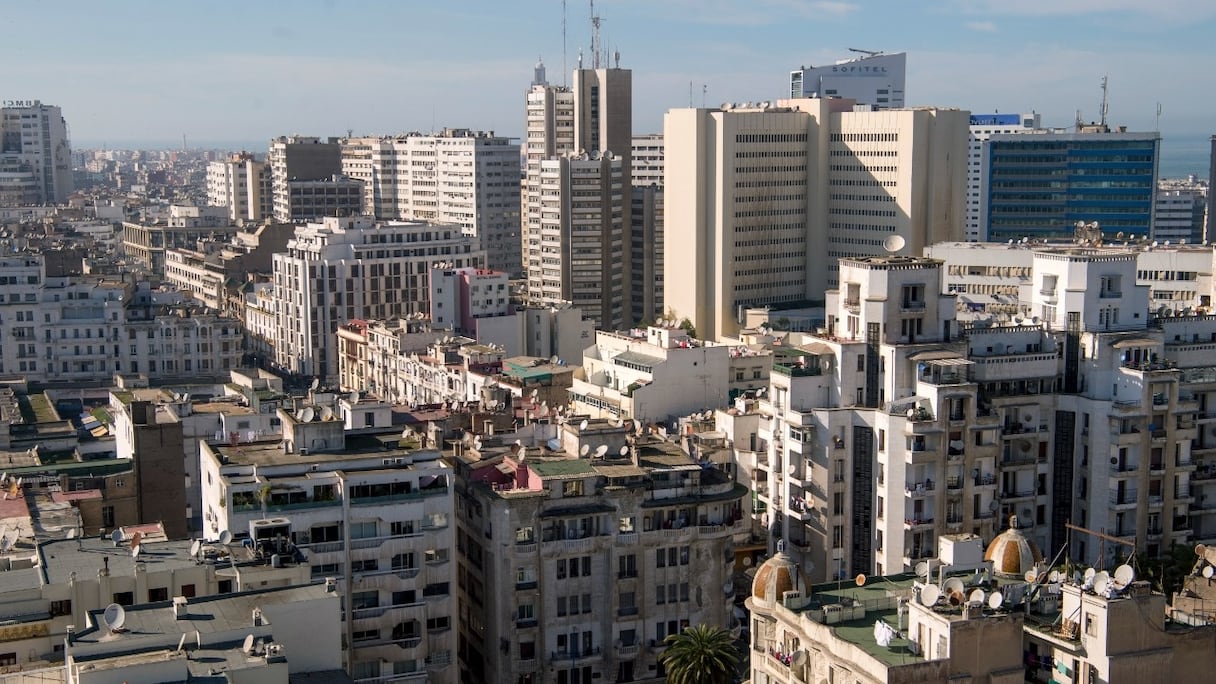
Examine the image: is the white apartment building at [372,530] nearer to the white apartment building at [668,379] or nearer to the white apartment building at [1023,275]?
the white apartment building at [668,379]

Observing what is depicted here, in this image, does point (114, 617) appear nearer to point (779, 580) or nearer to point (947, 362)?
point (779, 580)

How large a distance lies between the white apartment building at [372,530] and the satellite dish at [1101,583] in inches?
1089

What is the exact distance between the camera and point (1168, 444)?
83.3m

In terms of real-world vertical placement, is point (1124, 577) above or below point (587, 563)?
above

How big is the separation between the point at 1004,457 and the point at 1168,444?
9054 mm

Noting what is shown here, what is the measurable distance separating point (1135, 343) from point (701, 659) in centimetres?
3463

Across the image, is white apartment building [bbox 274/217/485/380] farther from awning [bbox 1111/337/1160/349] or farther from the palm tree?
the palm tree

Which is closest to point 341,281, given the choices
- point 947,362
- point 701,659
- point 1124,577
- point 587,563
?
point 947,362

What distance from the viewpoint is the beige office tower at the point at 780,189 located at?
166625 mm

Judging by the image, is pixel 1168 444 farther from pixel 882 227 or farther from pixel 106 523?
pixel 882 227

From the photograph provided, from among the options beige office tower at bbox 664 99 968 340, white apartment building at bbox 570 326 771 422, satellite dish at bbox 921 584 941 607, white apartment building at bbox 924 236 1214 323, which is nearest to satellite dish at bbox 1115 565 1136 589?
satellite dish at bbox 921 584 941 607

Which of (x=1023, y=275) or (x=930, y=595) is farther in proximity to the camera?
(x=1023, y=275)

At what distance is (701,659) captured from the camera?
205 ft

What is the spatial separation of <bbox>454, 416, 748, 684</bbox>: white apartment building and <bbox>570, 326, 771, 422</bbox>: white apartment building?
114ft
